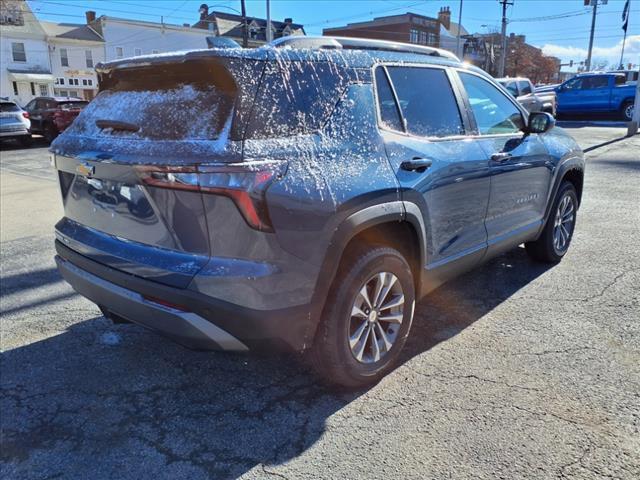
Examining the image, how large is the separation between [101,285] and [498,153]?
284cm

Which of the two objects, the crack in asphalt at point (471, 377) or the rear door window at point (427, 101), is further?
the rear door window at point (427, 101)

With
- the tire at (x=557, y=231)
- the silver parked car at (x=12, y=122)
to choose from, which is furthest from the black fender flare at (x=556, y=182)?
the silver parked car at (x=12, y=122)

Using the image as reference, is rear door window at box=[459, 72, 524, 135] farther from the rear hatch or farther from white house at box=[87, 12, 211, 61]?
white house at box=[87, 12, 211, 61]

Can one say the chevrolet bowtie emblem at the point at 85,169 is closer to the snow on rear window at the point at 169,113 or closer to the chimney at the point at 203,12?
the snow on rear window at the point at 169,113

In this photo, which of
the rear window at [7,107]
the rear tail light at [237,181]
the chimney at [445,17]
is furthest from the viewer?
the chimney at [445,17]

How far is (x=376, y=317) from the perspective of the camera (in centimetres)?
306

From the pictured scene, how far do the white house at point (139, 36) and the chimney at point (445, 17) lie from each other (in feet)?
106

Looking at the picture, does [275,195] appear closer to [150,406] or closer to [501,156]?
[150,406]

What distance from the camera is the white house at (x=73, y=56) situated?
43188mm

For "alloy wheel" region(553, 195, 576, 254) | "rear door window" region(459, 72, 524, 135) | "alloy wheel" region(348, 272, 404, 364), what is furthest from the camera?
"alloy wheel" region(553, 195, 576, 254)

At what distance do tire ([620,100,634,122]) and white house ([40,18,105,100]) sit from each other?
125 feet

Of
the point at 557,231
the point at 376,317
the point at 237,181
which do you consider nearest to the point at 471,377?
the point at 376,317

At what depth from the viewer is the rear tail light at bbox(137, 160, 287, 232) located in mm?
2322

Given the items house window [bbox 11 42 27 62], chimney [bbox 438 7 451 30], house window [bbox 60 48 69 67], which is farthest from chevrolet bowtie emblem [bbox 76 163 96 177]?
chimney [bbox 438 7 451 30]
